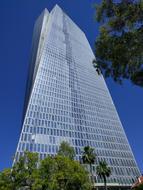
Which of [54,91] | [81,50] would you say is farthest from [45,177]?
[81,50]

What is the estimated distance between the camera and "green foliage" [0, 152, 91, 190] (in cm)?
3120

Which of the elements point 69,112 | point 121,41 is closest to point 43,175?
point 121,41

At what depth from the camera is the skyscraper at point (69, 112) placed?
266 ft

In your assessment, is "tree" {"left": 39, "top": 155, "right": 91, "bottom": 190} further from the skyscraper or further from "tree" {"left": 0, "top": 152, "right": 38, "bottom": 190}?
the skyscraper

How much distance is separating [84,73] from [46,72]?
118 feet

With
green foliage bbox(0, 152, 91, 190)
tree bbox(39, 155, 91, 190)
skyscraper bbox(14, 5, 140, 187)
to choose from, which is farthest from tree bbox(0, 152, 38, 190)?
skyscraper bbox(14, 5, 140, 187)

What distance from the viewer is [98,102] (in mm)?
120812

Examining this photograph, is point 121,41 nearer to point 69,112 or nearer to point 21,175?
point 21,175

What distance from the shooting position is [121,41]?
17.4 meters

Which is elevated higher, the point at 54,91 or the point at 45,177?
the point at 54,91

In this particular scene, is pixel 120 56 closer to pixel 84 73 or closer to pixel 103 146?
pixel 103 146

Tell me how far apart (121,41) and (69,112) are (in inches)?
3207

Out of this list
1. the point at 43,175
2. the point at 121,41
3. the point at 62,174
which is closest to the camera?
the point at 121,41

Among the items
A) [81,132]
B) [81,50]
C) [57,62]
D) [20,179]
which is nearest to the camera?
[20,179]
